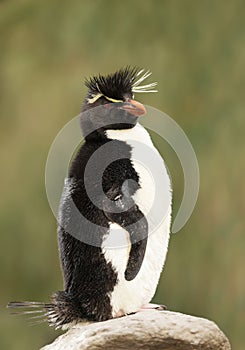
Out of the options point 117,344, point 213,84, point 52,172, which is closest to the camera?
point 117,344

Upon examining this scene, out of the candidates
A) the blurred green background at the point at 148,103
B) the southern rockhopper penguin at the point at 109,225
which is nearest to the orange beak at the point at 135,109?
the southern rockhopper penguin at the point at 109,225

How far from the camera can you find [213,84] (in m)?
4.28

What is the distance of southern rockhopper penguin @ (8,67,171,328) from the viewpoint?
2354 mm

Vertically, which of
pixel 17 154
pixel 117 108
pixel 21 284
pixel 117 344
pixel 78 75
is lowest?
pixel 117 344

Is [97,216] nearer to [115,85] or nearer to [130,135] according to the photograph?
[130,135]

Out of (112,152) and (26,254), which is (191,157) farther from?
(26,254)

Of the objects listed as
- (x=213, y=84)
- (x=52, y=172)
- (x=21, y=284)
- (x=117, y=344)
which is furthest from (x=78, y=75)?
(x=117, y=344)

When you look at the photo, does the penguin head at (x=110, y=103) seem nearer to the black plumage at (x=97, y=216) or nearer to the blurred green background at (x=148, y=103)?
the black plumage at (x=97, y=216)

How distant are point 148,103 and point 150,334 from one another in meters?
2.12

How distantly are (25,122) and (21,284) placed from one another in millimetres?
764

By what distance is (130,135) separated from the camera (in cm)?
243

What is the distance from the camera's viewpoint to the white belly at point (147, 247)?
2350 mm

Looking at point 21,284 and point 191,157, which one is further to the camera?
point 21,284

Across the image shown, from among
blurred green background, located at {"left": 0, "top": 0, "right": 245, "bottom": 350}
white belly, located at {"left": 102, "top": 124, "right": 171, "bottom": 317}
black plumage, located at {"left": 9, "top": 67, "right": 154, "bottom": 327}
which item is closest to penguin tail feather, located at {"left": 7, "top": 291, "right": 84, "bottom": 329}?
black plumage, located at {"left": 9, "top": 67, "right": 154, "bottom": 327}
